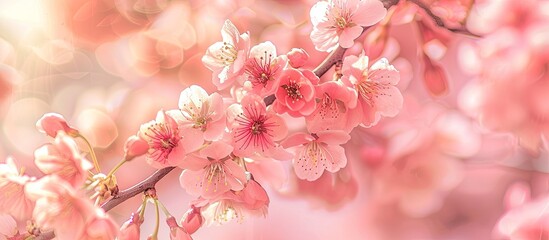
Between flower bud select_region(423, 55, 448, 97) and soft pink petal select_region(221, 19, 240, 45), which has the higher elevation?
soft pink petal select_region(221, 19, 240, 45)

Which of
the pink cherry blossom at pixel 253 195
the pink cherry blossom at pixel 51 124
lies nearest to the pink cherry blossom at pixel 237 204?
the pink cherry blossom at pixel 253 195

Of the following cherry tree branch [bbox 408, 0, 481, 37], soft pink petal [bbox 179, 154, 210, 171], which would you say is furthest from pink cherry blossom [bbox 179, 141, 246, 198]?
cherry tree branch [bbox 408, 0, 481, 37]

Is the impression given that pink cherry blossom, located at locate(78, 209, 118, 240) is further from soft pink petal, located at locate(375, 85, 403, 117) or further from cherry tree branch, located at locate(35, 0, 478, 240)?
soft pink petal, located at locate(375, 85, 403, 117)

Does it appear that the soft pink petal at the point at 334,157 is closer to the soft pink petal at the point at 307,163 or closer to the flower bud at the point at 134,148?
the soft pink petal at the point at 307,163

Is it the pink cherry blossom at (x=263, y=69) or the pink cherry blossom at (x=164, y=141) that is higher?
the pink cherry blossom at (x=263, y=69)

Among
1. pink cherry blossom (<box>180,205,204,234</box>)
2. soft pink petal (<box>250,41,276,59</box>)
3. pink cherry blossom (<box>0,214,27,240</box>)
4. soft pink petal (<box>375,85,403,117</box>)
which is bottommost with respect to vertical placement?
pink cherry blossom (<box>180,205,204,234</box>)

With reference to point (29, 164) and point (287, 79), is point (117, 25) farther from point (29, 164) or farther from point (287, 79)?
point (287, 79)

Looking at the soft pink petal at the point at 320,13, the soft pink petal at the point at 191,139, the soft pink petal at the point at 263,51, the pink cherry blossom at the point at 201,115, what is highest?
the soft pink petal at the point at 263,51

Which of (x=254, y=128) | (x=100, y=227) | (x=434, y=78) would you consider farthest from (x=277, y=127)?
(x=434, y=78)
